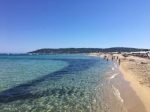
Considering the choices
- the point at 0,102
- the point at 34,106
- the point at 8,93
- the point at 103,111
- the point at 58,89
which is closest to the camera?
the point at 103,111

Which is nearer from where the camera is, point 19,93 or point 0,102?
point 0,102

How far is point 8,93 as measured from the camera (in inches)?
877

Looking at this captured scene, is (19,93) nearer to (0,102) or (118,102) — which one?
(0,102)

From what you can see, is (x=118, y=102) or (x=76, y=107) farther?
(x=118, y=102)

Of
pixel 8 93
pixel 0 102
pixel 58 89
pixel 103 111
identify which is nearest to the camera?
pixel 103 111

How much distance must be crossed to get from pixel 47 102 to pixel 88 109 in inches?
143

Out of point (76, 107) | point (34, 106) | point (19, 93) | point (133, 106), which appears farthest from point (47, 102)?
point (133, 106)

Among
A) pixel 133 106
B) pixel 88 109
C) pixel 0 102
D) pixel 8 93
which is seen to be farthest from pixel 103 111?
pixel 8 93

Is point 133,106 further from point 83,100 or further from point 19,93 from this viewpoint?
point 19,93

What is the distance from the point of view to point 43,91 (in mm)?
23406

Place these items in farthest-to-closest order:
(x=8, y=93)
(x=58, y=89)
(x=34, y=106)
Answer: (x=58, y=89) < (x=8, y=93) < (x=34, y=106)

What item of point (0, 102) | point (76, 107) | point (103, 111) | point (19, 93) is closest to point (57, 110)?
point (76, 107)

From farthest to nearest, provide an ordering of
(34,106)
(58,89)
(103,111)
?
1. (58,89)
2. (34,106)
3. (103,111)

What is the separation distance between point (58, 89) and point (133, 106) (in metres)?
8.91
